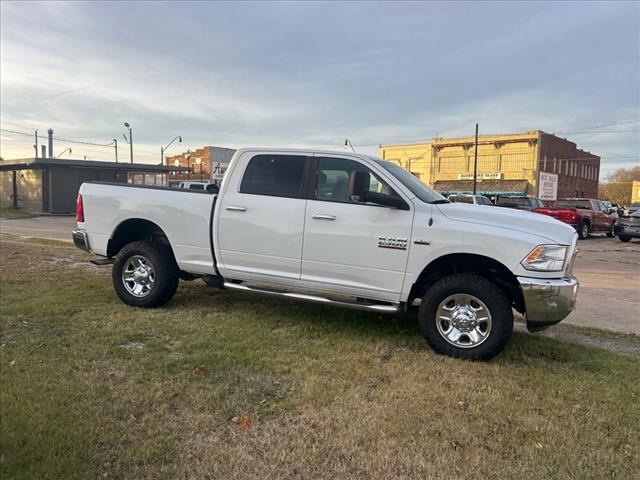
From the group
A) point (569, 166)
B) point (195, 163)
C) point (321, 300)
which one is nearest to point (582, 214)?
point (321, 300)

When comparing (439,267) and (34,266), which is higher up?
(439,267)

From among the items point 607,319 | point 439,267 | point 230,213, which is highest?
point 230,213

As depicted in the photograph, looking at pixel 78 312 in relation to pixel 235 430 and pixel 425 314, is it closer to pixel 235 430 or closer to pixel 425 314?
pixel 235 430

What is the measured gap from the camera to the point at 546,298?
4543 mm

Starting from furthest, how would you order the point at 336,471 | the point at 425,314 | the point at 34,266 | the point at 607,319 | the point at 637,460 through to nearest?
the point at 34,266 → the point at 607,319 → the point at 425,314 → the point at 637,460 → the point at 336,471

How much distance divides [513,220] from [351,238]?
154cm

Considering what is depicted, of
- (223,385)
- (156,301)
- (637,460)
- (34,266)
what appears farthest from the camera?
(34,266)

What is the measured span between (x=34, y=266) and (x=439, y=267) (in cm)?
725

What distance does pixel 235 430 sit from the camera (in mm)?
3330

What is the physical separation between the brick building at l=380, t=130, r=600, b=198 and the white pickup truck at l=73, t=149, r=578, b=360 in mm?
44169

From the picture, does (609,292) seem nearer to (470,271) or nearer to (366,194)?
(470,271)

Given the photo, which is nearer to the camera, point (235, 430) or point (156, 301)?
point (235, 430)

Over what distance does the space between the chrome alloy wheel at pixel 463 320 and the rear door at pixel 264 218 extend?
1.58 metres

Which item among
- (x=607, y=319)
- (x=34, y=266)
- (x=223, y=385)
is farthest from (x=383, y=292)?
(x=34, y=266)
